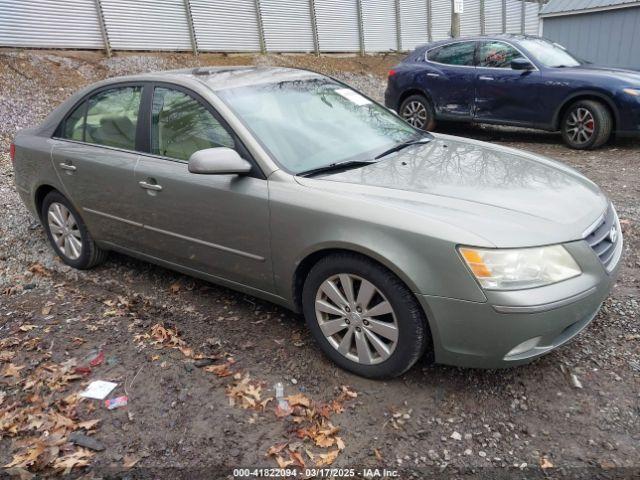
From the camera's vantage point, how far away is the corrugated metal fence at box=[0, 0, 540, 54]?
10750mm

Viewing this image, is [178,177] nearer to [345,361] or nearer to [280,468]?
[345,361]

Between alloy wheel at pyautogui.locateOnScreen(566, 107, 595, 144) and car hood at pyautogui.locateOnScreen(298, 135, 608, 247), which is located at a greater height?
car hood at pyautogui.locateOnScreen(298, 135, 608, 247)

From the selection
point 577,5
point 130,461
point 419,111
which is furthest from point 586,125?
point 577,5

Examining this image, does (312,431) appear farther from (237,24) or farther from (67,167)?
(237,24)

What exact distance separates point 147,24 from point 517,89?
8552 millimetres

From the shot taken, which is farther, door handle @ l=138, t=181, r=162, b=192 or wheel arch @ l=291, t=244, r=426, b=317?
door handle @ l=138, t=181, r=162, b=192

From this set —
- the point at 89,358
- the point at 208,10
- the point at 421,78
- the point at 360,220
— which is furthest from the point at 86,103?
the point at 208,10

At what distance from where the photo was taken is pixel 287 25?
15.4 meters

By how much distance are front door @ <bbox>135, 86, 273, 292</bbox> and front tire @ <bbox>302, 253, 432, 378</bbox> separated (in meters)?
0.39

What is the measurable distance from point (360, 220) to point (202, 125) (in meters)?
1.35

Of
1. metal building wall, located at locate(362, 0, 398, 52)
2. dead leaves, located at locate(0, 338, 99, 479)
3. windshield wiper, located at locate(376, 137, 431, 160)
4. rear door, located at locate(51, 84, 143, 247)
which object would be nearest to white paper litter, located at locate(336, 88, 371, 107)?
windshield wiper, located at locate(376, 137, 431, 160)

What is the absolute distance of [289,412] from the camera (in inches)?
109

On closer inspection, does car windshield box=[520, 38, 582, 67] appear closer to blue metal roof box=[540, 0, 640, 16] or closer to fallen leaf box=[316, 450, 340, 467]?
blue metal roof box=[540, 0, 640, 16]

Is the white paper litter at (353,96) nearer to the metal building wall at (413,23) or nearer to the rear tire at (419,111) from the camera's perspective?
the rear tire at (419,111)
